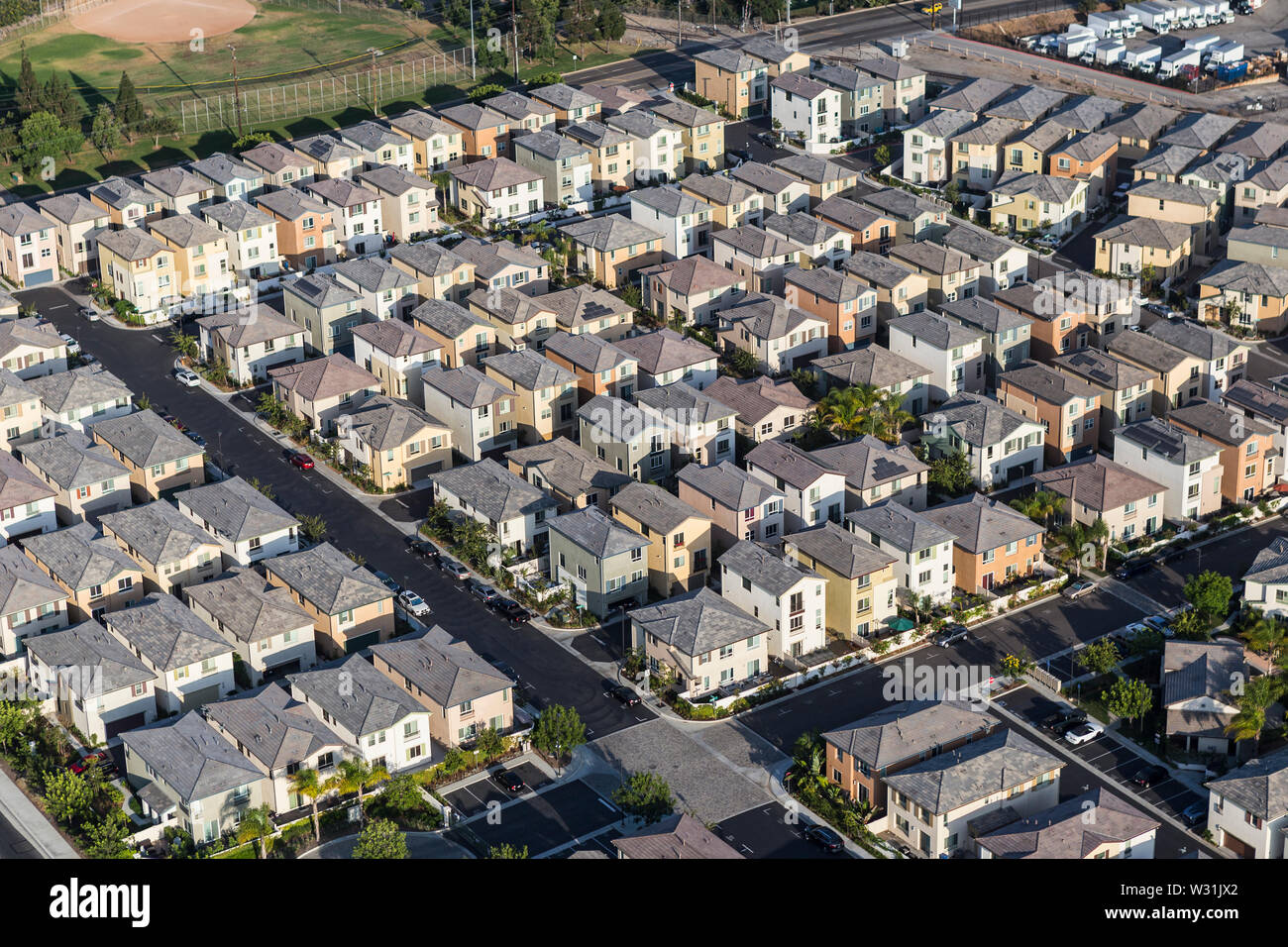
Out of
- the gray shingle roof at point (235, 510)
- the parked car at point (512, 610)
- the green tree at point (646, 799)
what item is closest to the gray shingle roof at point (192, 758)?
the green tree at point (646, 799)

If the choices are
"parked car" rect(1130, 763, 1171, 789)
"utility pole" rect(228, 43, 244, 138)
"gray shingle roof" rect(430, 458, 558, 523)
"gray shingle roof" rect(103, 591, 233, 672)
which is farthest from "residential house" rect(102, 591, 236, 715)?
"utility pole" rect(228, 43, 244, 138)

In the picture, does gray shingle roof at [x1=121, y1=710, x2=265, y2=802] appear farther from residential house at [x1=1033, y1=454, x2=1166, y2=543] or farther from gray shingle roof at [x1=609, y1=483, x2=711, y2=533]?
residential house at [x1=1033, y1=454, x2=1166, y2=543]

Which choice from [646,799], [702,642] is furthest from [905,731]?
[646,799]

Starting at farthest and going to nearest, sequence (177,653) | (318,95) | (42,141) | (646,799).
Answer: (318,95) → (42,141) → (177,653) → (646,799)

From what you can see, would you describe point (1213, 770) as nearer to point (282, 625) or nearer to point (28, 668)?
point (282, 625)

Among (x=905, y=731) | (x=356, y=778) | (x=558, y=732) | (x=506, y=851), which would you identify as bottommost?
(x=356, y=778)

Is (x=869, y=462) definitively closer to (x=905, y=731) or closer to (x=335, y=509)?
(x=905, y=731)

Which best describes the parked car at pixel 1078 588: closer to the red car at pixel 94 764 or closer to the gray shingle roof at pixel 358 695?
the gray shingle roof at pixel 358 695
